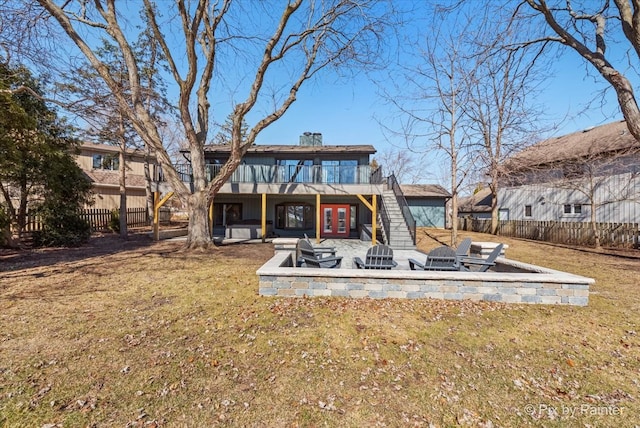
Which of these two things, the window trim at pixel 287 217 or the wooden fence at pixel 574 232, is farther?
the window trim at pixel 287 217

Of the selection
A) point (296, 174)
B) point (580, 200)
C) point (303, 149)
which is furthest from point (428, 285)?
point (580, 200)

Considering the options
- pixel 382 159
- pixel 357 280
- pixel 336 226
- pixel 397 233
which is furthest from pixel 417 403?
pixel 382 159

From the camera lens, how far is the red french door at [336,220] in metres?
17.6

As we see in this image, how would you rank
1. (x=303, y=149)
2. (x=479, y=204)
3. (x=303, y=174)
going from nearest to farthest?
(x=303, y=174), (x=303, y=149), (x=479, y=204)

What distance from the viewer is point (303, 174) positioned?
14.6 meters

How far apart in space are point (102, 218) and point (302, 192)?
15.1 meters

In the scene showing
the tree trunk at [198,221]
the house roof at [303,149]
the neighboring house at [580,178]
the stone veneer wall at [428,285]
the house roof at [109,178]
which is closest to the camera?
the stone veneer wall at [428,285]

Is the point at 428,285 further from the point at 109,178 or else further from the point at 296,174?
the point at 109,178

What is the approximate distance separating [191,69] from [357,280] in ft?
32.0

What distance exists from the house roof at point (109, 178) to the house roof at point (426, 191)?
85.9ft

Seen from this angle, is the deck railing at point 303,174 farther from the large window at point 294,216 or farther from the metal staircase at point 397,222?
the large window at point 294,216

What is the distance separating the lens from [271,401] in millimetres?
2697

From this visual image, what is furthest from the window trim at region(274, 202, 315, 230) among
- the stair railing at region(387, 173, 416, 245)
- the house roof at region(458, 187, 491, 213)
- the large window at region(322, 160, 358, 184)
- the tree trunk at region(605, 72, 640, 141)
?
the house roof at region(458, 187, 491, 213)

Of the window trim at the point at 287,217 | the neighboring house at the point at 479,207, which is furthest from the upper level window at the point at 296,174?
the neighboring house at the point at 479,207
